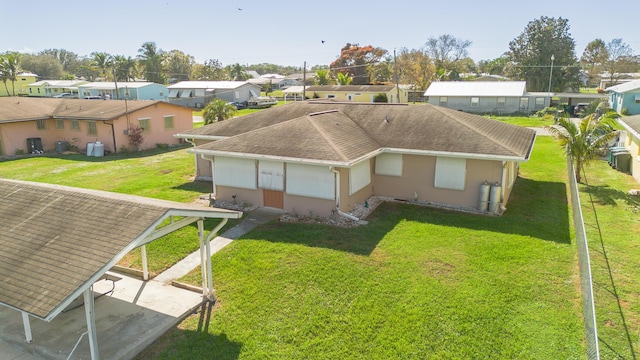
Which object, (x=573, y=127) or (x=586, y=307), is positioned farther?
(x=573, y=127)

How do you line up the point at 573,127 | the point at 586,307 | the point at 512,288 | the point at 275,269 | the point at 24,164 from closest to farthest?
1. the point at 586,307
2. the point at 512,288
3. the point at 275,269
4. the point at 573,127
5. the point at 24,164

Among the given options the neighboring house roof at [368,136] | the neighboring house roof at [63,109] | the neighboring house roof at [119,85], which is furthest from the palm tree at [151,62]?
the neighboring house roof at [368,136]

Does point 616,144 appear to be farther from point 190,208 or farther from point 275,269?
point 190,208

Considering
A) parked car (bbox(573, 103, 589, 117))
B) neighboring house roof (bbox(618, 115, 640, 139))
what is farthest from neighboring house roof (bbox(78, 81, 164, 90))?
neighboring house roof (bbox(618, 115, 640, 139))

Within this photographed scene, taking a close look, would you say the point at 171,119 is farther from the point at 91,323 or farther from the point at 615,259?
the point at 615,259

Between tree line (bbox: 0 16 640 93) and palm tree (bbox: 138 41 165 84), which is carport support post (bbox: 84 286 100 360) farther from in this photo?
palm tree (bbox: 138 41 165 84)

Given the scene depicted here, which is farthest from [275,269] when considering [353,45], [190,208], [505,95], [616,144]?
[353,45]

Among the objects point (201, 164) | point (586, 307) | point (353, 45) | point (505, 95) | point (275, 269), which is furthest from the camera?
point (353, 45)
